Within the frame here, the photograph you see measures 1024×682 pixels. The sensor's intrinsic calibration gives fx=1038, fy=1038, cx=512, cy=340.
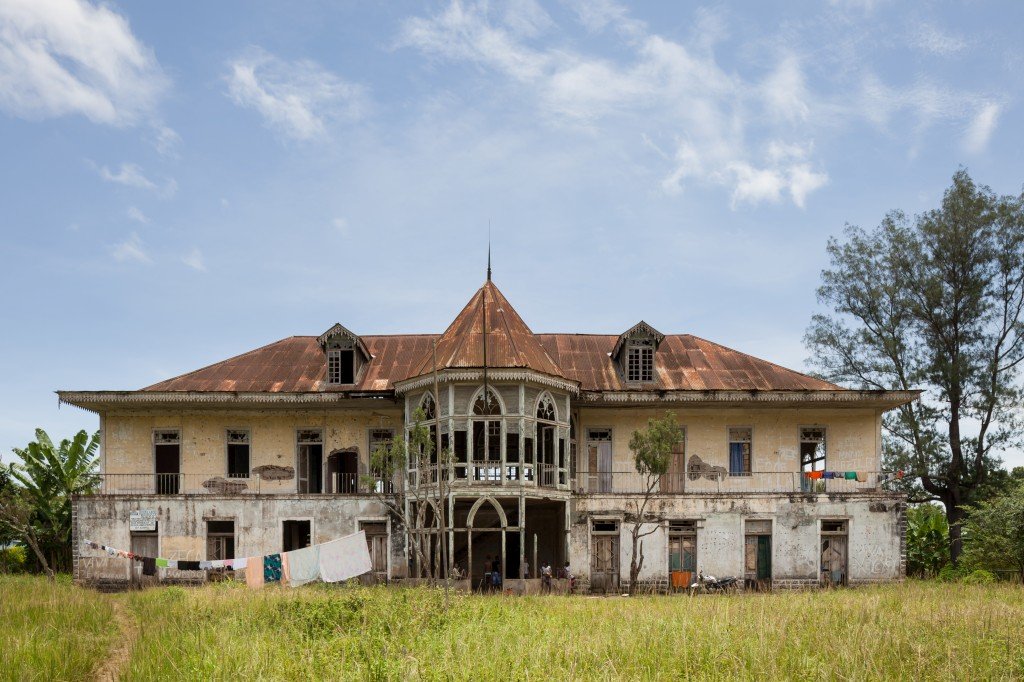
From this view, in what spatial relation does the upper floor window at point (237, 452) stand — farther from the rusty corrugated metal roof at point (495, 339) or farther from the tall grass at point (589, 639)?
the tall grass at point (589, 639)

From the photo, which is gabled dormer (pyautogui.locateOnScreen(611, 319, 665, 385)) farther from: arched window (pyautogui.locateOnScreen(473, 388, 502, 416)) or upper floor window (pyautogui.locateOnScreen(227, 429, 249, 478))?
upper floor window (pyautogui.locateOnScreen(227, 429, 249, 478))

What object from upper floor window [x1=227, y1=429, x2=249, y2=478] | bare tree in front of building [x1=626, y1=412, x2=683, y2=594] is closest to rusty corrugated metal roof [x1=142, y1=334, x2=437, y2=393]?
upper floor window [x1=227, y1=429, x2=249, y2=478]

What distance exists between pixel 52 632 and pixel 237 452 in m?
14.3

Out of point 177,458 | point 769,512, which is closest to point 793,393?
point 769,512

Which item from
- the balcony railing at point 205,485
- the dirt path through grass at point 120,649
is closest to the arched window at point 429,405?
the balcony railing at point 205,485

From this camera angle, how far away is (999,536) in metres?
28.1

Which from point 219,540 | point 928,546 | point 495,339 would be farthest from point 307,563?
point 928,546

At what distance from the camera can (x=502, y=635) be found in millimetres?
15977

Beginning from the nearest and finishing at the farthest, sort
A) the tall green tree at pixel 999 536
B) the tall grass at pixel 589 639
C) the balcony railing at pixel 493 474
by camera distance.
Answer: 1. the tall grass at pixel 589 639
2. the balcony railing at pixel 493 474
3. the tall green tree at pixel 999 536

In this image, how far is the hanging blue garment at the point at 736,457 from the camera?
30969mm

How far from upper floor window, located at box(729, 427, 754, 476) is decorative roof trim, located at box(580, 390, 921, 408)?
1.48 metres

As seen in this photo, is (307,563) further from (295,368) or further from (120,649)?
(120,649)

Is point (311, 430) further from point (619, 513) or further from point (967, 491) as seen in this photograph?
point (967, 491)

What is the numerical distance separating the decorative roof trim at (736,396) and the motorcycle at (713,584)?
494cm
